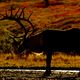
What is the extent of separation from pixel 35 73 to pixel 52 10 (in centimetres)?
3976

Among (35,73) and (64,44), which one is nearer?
(64,44)

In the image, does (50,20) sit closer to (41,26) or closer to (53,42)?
(41,26)

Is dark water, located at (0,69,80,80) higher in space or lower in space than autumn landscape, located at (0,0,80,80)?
higher

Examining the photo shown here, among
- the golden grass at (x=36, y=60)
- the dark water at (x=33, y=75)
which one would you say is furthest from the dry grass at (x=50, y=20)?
the dark water at (x=33, y=75)

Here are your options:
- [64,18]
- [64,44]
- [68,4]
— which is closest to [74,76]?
[64,44]

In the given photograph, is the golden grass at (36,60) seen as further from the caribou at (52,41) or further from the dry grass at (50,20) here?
the caribou at (52,41)

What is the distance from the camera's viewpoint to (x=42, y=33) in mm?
13859

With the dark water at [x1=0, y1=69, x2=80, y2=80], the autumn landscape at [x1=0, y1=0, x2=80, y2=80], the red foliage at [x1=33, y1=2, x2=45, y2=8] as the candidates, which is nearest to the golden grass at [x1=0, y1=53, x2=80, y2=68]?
the autumn landscape at [x1=0, y1=0, x2=80, y2=80]

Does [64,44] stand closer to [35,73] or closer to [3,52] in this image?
[35,73]

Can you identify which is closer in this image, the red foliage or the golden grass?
the golden grass

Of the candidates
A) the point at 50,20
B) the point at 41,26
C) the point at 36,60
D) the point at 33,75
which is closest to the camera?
the point at 33,75

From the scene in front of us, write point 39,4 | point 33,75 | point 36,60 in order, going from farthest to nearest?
point 39,4 → point 36,60 → point 33,75

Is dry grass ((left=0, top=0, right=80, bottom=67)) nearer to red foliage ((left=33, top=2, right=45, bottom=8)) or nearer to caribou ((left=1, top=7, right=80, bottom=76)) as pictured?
red foliage ((left=33, top=2, right=45, bottom=8))

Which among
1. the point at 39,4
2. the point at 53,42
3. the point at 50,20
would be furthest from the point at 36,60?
the point at 39,4
